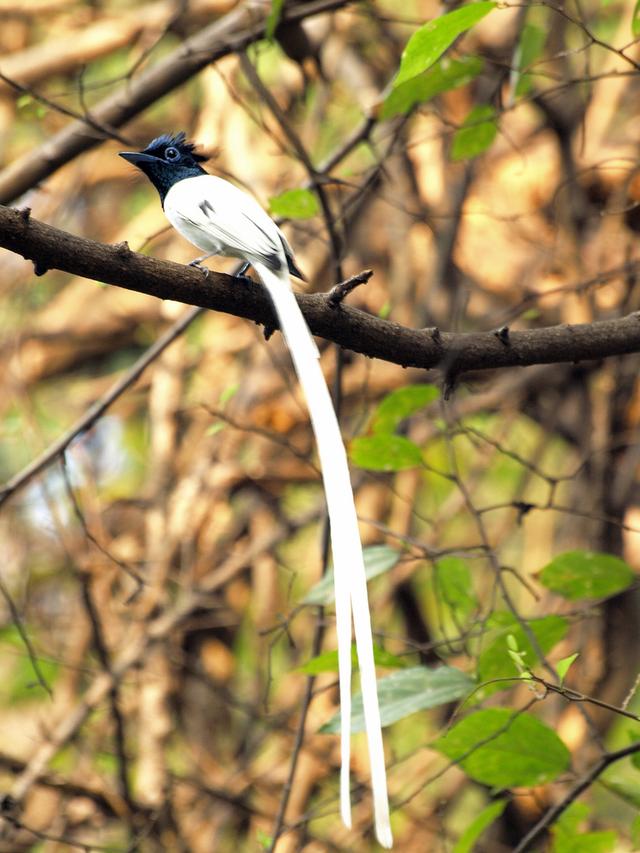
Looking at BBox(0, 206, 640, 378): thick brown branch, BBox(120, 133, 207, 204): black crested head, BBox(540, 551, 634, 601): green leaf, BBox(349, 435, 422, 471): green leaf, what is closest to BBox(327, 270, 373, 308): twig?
BBox(0, 206, 640, 378): thick brown branch

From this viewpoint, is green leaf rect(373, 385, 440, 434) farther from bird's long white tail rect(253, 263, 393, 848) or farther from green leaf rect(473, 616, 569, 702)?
bird's long white tail rect(253, 263, 393, 848)

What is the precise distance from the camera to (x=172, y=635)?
3.07 metres

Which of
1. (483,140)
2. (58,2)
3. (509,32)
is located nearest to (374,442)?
(483,140)

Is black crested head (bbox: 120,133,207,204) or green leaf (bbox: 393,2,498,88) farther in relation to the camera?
black crested head (bbox: 120,133,207,204)

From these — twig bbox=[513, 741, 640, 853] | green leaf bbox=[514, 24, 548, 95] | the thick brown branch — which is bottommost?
twig bbox=[513, 741, 640, 853]

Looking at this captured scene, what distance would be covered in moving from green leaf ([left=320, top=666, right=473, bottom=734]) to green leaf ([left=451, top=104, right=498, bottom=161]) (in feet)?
3.58

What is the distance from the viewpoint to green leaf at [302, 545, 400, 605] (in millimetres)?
1852

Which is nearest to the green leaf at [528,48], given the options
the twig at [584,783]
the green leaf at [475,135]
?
the green leaf at [475,135]

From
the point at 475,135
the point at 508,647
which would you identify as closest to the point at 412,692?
the point at 508,647

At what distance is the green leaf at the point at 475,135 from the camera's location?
7.06 feet

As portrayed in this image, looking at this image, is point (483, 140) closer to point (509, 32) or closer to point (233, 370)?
point (509, 32)

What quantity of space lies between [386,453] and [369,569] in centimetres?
22

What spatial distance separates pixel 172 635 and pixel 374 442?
146cm

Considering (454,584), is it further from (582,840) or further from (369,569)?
(582,840)
